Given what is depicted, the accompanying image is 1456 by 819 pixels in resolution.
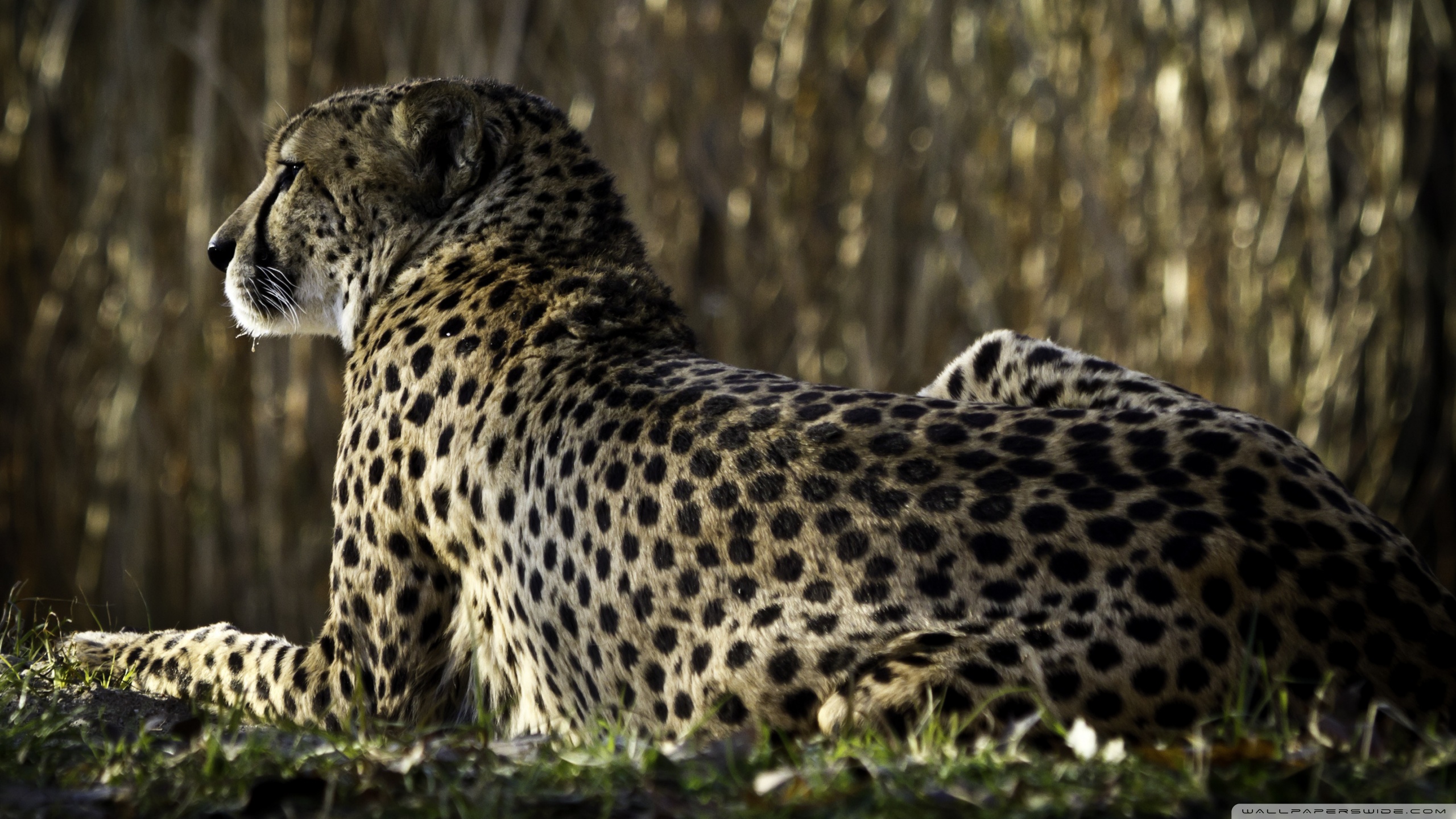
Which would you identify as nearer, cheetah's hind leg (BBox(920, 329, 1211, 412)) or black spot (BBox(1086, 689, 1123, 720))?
black spot (BBox(1086, 689, 1123, 720))

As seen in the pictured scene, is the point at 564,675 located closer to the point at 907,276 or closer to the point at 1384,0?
the point at 907,276

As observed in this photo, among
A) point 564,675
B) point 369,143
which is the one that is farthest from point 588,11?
point 564,675

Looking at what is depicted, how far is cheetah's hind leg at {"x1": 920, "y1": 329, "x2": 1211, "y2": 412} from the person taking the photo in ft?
8.70

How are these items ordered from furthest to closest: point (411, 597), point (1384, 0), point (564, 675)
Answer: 1. point (1384, 0)
2. point (411, 597)
3. point (564, 675)

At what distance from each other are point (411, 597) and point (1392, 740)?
160 cm

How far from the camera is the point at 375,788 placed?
169 cm

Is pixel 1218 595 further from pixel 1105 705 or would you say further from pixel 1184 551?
pixel 1105 705

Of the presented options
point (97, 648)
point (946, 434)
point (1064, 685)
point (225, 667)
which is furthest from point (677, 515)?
point (97, 648)

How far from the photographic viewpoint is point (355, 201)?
310cm

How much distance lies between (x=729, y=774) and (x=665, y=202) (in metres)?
3.90

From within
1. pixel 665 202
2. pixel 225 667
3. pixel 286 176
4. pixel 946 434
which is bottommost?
pixel 225 667

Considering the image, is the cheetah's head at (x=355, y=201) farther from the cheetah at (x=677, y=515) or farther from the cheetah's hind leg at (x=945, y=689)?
the cheetah's hind leg at (x=945, y=689)

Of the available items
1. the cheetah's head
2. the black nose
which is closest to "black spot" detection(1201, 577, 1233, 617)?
the cheetah's head

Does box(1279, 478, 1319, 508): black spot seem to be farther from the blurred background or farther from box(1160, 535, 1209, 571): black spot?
the blurred background
